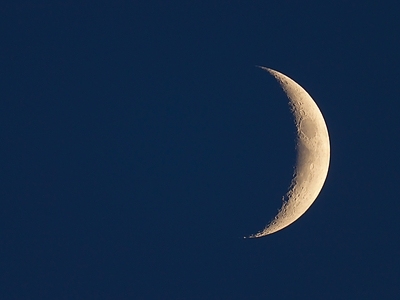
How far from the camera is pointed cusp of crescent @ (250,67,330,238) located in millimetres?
11211

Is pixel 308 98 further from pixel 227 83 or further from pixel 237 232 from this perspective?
pixel 237 232

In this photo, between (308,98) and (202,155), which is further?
(308,98)

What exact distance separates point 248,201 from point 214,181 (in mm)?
579

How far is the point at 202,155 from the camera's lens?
10.9m

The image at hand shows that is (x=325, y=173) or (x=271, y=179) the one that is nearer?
(x=271, y=179)

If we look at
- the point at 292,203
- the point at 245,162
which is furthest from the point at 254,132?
the point at 292,203

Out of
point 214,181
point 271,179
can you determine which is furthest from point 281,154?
point 214,181

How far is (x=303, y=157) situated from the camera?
11.2 metres

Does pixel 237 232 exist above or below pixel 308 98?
below

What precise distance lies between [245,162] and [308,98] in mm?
1792

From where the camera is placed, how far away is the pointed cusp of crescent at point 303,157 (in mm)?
11211

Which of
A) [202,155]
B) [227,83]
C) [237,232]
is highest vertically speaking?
[227,83]

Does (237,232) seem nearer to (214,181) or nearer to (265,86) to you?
(214,181)

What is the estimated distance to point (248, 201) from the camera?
10898 millimetres
